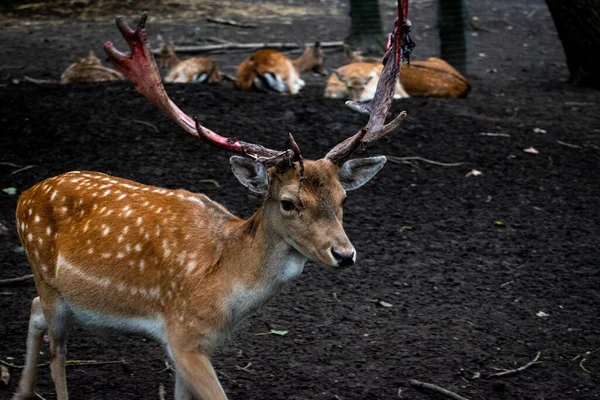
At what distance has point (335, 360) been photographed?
5.07 metres

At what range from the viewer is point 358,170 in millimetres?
4203

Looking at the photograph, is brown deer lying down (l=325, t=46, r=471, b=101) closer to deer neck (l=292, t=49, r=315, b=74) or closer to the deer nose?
deer neck (l=292, t=49, r=315, b=74)

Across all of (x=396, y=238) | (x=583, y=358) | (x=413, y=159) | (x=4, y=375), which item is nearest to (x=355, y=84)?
(x=413, y=159)

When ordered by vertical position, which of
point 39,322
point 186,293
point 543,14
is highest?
point 186,293

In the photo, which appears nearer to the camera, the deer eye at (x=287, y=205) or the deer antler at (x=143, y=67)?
the deer eye at (x=287, y=205)

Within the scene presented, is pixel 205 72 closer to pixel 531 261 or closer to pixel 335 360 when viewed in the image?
pixel 531 261

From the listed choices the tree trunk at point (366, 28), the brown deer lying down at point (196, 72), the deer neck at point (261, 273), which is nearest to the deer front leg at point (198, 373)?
the deer neck at point (261, 273)

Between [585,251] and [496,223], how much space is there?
71cm

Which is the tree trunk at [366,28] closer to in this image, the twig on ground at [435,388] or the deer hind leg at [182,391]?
the twig on ground at [435,388]

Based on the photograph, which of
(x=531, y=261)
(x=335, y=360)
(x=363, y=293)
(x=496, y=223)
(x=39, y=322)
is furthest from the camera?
(x=496, y=223)

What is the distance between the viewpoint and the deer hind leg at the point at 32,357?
452cm

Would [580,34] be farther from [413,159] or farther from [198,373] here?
[198,373]

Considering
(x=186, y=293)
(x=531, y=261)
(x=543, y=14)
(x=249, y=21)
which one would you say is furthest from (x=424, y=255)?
(x=543, y=14)

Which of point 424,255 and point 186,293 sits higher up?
point 186,293
